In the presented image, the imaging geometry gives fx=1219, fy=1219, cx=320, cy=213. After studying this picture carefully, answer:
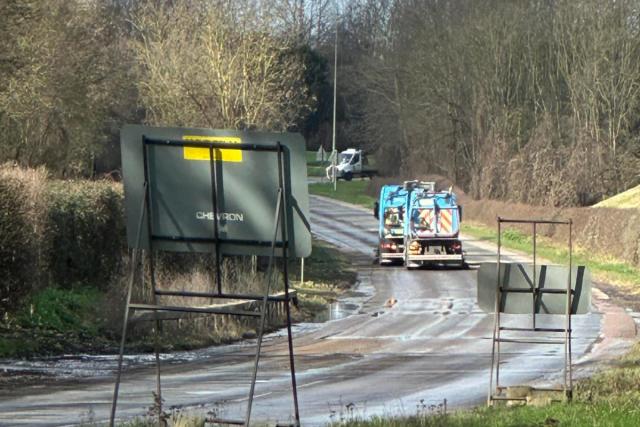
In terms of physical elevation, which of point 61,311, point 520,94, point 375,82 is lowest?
point 61,311

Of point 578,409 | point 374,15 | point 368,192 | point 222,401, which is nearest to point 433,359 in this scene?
point 222,401

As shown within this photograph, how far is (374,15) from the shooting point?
90188 mm

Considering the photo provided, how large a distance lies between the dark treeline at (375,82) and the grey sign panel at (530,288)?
14396mm

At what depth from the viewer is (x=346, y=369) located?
20.8m

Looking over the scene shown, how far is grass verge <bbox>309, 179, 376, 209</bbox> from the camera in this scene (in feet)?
251

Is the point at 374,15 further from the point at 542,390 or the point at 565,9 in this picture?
the point at 542,390

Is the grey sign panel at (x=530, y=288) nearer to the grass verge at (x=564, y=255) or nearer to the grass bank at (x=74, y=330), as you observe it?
the grass bank at (x=74, y=330)

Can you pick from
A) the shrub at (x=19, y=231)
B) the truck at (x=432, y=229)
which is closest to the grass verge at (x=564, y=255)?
the truck at (x=432, y=229)

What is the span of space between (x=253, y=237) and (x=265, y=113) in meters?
28.1

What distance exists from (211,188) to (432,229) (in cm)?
3398

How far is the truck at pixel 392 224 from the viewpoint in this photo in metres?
44.2

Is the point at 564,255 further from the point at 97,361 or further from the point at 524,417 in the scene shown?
the point at 524,417

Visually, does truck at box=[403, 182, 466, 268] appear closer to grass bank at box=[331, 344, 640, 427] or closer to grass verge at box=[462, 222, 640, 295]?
grass verge at box=[462, 222, 640, 295]

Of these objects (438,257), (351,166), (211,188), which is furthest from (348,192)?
(211,188)
